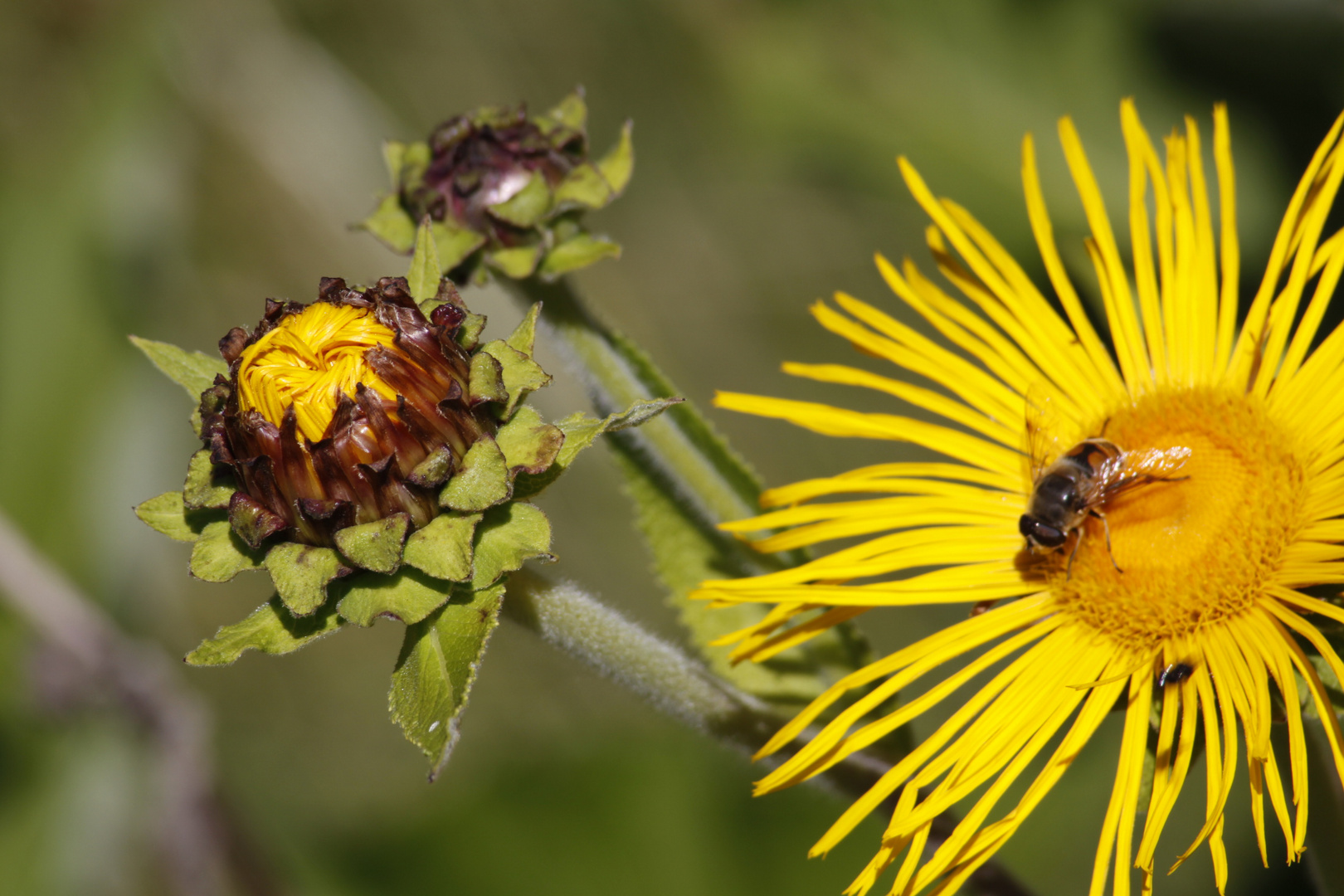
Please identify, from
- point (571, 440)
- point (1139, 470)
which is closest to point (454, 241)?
point (571, 440)

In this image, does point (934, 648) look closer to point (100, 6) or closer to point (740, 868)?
point (740, 868)

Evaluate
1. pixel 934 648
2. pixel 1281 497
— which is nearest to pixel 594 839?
pixel 934 648

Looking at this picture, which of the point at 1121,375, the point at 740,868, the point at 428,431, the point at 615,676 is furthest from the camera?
the point at 740,868

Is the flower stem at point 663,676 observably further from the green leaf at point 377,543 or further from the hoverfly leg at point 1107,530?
the hoverfly leg at point 1107,530

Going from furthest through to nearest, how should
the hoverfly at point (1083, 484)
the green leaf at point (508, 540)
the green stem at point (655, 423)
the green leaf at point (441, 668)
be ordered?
the green stem at point (655, 423) < the hoverfly at point (1083, 484) < the green leaf at point (508, 540) < the green leaf at point (441, 668)

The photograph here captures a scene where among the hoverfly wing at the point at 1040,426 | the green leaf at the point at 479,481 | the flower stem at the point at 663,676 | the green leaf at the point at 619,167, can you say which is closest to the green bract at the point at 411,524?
the green leaf at the point at 479,481

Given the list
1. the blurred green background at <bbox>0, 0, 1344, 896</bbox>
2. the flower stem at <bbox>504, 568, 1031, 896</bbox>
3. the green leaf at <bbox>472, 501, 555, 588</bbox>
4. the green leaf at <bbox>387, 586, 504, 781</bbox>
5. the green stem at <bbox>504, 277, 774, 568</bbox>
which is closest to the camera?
the green leaf at <bbox>387, 586, 504, 781</bbox>

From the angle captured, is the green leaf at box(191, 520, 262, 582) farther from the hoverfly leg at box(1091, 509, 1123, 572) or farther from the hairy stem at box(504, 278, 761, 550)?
the hoverfly leg at box(1091, 509, 1123, 572)

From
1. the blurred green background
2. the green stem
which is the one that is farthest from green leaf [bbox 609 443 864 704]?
the blurred green background
